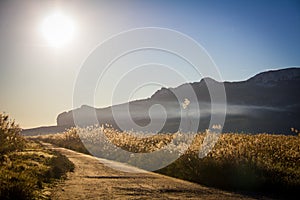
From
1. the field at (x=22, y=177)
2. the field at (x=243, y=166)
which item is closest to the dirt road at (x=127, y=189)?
the field at (x=22, y=177)

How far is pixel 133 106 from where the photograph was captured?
196625 millimetres

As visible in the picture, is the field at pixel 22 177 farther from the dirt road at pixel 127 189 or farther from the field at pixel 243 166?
the field at pixel 243 166

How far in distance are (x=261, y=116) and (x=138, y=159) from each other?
159 meters

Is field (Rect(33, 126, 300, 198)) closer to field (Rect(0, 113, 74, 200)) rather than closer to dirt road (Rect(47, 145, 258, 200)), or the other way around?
dirt road (Rect(47, 145, 258, 200))

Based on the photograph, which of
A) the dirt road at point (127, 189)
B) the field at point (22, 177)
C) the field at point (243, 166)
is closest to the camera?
the field at point (22, 177)

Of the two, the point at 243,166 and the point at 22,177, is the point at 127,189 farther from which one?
the point at 243,166

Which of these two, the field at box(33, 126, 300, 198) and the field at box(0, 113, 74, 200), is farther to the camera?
the field at box(33, 126, 300, 198)

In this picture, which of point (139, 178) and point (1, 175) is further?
point (139, 178)

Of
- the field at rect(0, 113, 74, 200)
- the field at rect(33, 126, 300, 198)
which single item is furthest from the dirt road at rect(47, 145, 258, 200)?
the field at rect(33, 126, 300, 198)

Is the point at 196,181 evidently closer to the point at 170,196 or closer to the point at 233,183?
the point at 233,183

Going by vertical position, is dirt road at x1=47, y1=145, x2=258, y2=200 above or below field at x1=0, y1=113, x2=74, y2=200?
below

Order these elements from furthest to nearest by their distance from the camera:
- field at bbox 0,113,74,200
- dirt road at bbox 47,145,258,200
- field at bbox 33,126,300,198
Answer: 1. field at bbox 33,126,300,198
2. dirt road at bbox 47,145,258,200
3. field at bbox 0,113,74,200

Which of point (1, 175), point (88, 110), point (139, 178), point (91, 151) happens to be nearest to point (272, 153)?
point (139, 178)

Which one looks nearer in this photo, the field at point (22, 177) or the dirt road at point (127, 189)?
the field at point (22, 177)
